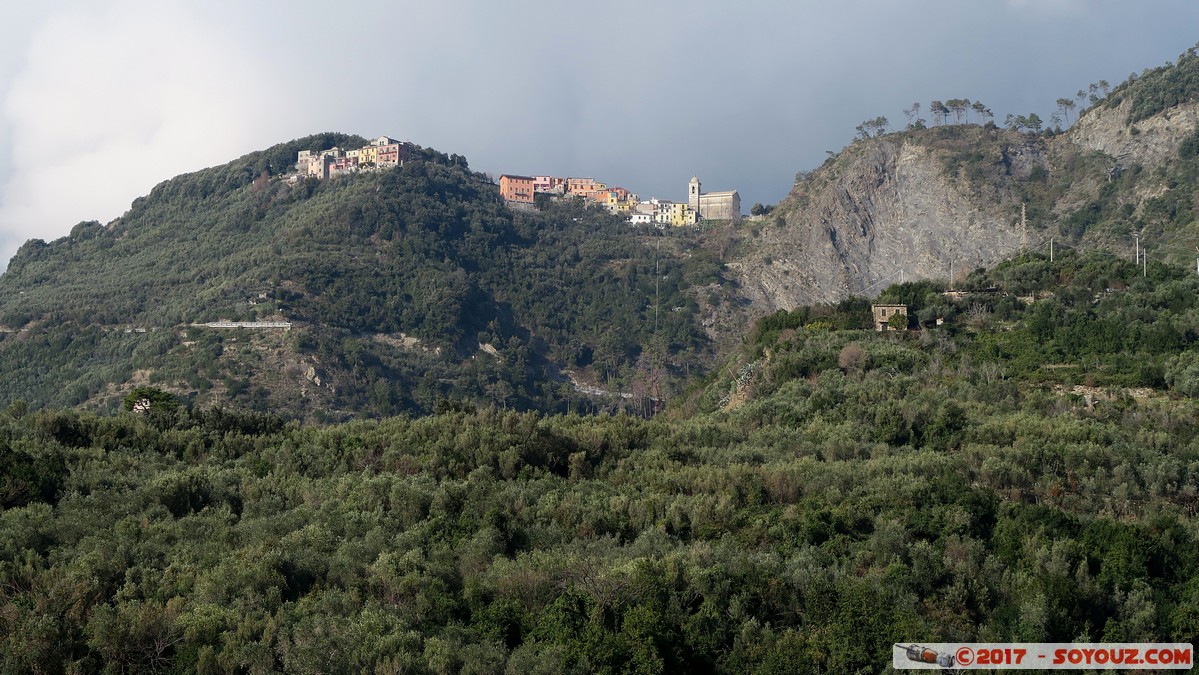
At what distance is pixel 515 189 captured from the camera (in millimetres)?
127562

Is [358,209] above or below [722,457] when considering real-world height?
above

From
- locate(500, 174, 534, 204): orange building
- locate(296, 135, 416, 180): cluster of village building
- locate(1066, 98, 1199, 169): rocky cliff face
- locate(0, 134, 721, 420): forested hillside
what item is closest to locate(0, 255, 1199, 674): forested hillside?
A: locate(0, 134, 721, 420): forested hillside

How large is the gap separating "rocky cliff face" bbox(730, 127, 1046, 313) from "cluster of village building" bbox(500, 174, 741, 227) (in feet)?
66.3

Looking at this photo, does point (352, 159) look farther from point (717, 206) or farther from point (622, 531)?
point (622, 531)

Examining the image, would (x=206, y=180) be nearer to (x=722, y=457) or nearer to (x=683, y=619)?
(x=722, y=457)

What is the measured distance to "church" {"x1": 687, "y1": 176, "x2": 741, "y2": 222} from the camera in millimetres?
125250

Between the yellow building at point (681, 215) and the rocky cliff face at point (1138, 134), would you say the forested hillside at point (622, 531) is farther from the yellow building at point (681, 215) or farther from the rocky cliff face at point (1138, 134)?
the yellow building at point (681, 215)

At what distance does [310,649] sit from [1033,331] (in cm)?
3299

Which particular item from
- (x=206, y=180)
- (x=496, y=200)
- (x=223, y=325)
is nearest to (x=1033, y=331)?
(x=223, y=325)

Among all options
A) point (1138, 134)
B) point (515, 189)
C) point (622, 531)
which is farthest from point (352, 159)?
point (622, 531)

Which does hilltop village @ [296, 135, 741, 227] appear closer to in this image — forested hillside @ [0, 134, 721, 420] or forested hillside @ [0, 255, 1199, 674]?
forested hillside @ [0, 134, 721, 420]

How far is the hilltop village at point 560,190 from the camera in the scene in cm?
11550

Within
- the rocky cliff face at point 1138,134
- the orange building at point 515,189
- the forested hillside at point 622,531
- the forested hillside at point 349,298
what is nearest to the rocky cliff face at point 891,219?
the rocky cliff face at point 1138,134

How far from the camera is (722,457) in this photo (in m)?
32.9
